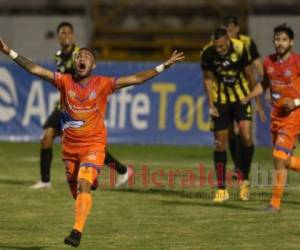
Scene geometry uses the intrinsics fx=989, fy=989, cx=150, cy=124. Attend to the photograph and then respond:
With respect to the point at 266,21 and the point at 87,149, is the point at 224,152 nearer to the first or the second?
the point at 87,149

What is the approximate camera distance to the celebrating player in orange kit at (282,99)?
10570 millimetres

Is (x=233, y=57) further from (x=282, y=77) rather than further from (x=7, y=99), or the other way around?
(x=7, y=99)

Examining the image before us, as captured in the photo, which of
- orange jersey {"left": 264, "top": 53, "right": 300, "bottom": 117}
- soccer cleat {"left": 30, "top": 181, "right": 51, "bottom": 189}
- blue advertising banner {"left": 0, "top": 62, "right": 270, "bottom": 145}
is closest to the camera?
orange jersey {"left": 264, "top": 53, "right": 300, "bottom": 117}

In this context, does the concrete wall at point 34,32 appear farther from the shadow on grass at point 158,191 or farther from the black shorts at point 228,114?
the black shorts at point 228,114

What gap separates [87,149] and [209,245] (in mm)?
1383

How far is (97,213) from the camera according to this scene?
10570 millimetres

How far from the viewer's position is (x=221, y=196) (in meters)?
11.5

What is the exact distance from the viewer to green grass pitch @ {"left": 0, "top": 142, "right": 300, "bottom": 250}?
29.1ft

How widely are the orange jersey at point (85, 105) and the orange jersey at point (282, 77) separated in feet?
8.17

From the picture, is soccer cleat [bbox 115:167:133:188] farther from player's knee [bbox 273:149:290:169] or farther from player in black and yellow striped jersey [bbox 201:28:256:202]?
player's knee [bbox 273:149:290:169]

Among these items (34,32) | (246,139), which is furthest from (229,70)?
(34,32)

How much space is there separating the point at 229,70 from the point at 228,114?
0.54 m

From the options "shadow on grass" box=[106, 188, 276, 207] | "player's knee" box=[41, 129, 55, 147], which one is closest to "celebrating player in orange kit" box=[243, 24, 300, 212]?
"shadow on grass" box=[106, 188, 276, 207]

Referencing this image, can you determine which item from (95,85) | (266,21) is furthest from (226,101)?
(266,21)
